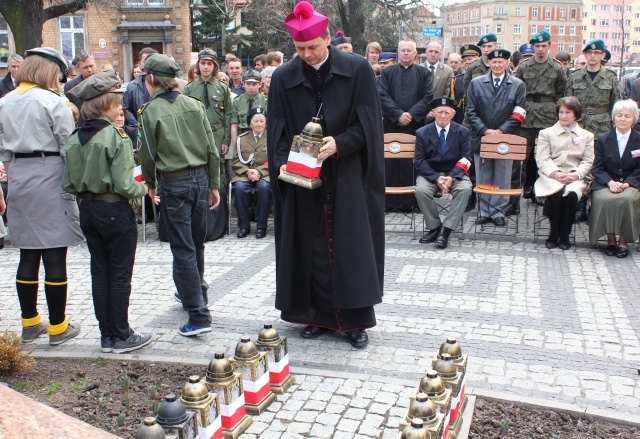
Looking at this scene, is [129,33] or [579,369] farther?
[129,33]

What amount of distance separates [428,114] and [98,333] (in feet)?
20.3

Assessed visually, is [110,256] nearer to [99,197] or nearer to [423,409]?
[99,197]

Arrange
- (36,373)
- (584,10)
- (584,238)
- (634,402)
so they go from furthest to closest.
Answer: (584,10)
(584,238)
(36,373)
(634,402)

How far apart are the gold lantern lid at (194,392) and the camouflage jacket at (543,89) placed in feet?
26.5

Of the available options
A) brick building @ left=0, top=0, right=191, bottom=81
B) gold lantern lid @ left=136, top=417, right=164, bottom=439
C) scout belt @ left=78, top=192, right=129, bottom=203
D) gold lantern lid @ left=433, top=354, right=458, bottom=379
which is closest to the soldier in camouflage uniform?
gold lantern lid @ left=433, top=354, right=458, bottom=379

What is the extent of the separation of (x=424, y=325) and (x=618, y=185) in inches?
151

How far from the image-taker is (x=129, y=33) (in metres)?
39.9

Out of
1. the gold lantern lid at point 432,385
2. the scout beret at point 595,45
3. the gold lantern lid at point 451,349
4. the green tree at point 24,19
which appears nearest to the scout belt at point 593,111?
the scout beret at point 595,45

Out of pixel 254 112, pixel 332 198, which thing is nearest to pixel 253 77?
pixel 254 112

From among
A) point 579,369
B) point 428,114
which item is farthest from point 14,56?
point 579,369

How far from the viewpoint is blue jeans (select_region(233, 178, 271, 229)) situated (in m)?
9.43

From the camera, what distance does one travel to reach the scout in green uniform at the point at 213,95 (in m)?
9.66

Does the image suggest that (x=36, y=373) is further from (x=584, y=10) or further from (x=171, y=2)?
(x=584, y=10)

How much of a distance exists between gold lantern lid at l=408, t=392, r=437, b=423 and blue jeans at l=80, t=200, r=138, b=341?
2.59 metres
